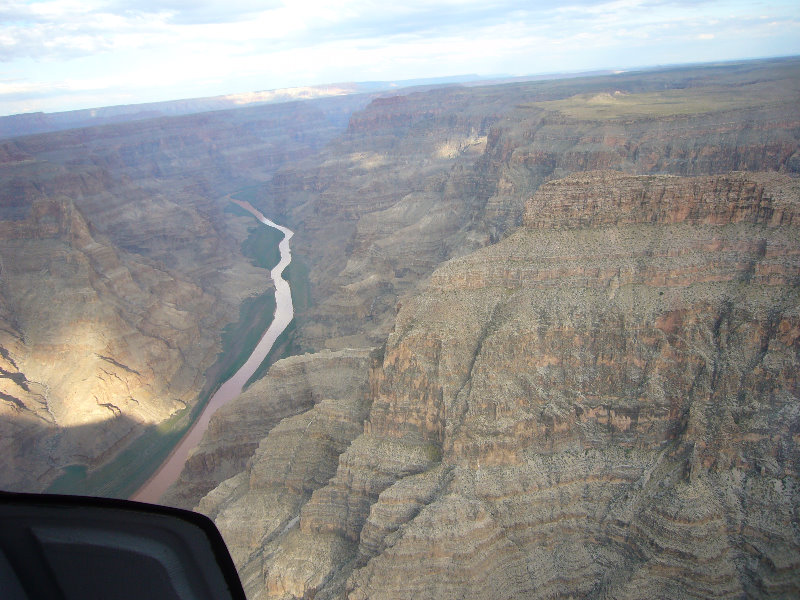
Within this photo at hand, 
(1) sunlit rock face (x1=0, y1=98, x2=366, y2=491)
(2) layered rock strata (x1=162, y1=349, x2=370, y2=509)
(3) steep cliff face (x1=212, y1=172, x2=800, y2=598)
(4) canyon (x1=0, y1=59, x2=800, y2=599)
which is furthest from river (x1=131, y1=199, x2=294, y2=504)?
(3) steep cliff face (x1=212, y1=172, x2=800, y2=598)

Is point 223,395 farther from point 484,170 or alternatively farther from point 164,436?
point 484,170

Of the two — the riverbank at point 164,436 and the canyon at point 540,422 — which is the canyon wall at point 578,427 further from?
the riverbank at point 164,436

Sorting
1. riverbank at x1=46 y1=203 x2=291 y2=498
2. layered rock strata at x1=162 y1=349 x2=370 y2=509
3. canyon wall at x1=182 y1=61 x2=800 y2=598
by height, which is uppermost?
canyon wall at x1=182 y1=61 x2=800 y2=598

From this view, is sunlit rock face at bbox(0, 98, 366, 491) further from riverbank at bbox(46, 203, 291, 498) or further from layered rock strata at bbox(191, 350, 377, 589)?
layered rock strata at bbox(191, 350, 377, 589)

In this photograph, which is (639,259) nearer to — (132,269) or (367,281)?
(367,281)

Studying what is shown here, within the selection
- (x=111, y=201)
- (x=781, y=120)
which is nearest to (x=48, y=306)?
(x=111, y=201)

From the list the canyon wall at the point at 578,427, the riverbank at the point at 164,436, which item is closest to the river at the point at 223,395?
the riverbank at the point at 164,436
